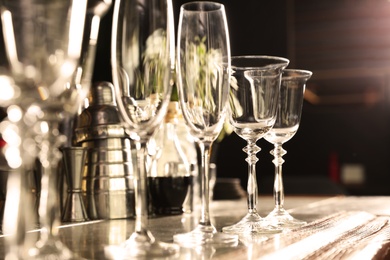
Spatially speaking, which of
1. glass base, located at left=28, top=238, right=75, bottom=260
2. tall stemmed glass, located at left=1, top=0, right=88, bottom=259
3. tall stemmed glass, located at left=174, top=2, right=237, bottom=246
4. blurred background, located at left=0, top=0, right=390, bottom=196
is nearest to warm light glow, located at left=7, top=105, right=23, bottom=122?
tall stemmed glass, located at left=1, top=0, right=88, bottom=259

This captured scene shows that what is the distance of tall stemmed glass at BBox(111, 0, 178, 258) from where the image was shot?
75cm

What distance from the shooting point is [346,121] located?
4.44 meters

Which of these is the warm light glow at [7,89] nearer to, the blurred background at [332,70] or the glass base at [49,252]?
the glass base at [49,252]

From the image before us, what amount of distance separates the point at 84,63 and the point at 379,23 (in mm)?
4053

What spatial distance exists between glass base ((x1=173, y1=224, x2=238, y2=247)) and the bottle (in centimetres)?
49

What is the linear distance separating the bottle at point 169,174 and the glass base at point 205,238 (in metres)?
0.49

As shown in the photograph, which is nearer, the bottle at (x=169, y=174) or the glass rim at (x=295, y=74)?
the glass rim at (x=295, y=74)

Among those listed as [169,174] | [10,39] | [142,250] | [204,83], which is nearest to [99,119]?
[169,174]

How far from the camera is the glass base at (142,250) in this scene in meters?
0.71

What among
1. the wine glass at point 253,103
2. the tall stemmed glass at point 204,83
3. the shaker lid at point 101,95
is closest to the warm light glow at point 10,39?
the tall stemmed glass at point 204,83

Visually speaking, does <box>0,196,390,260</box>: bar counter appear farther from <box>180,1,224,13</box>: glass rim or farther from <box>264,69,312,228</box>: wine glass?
<box>180,1,224,13</box>: glass rim

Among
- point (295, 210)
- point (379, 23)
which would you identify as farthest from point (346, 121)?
point (295, 210)

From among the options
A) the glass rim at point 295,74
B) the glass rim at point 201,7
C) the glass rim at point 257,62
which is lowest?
the glass rim at point 295,74

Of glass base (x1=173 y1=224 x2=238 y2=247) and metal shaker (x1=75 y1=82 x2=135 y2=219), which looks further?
metal shaker (x1=75 y1=82 x2=135 y2=219)
